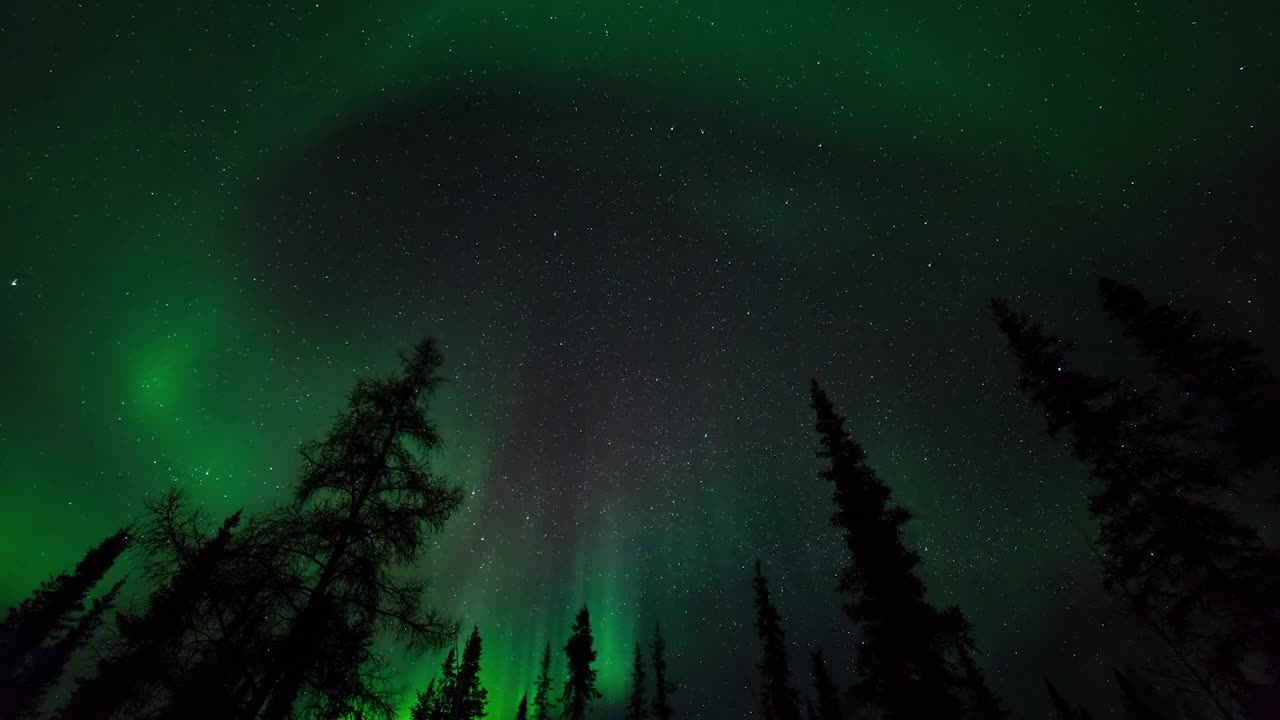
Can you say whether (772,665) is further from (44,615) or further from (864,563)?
(44,615)

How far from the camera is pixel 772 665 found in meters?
31.6

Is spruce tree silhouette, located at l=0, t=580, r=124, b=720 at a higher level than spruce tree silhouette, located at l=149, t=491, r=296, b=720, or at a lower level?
higher

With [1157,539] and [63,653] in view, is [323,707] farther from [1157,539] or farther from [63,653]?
[63,653]

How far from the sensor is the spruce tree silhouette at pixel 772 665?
31.4 metres

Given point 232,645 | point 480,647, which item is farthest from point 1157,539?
point 480,647

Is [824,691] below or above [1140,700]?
below

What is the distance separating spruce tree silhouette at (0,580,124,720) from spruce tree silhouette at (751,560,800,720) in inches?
1743

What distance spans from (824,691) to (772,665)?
1207 centimetres

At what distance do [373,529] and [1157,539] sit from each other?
19682 millimetres

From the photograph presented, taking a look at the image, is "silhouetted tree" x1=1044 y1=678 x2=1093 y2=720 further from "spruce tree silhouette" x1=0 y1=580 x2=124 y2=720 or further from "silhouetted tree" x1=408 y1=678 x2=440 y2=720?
"spruce tree silhouette" x1=0 y1=580 x2=124 y2=720

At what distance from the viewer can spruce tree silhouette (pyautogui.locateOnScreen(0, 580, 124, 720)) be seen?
3456 centimetres

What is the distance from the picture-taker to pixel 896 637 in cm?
1587

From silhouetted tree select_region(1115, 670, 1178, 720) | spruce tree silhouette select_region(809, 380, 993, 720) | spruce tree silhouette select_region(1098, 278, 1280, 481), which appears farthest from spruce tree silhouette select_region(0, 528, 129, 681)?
silhouetted tree select_region(1115, 670, 1178, 720)

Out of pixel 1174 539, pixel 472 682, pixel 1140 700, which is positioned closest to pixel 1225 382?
pixel 1174 539
